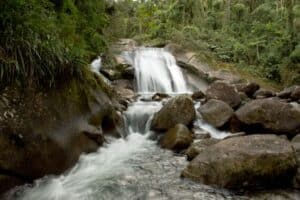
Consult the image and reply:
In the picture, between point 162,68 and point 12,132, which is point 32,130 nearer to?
point 12,132

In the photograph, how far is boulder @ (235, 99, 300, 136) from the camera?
23.6ft

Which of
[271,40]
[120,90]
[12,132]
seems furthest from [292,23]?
[12,132]

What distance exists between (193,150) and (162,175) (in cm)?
92

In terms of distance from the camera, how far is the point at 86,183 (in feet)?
16.4

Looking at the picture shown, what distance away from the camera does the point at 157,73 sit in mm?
14969

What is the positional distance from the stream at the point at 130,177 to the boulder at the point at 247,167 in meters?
0.19

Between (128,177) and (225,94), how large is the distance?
18.3 feet

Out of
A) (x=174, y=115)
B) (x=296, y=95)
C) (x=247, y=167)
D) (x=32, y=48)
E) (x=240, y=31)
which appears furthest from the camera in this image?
(x=240, y=31)

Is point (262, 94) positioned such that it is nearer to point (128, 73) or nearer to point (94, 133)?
point (128, 73)

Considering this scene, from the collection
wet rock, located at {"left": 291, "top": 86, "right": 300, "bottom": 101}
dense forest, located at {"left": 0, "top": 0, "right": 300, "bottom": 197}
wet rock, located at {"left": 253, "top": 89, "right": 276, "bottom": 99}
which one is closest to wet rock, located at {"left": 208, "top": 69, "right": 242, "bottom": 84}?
wet rock, located at {"left": 253, "top": 89, "right": 276, "bottom": 99}

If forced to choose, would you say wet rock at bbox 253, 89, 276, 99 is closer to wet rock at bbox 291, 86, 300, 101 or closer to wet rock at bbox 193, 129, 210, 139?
wet rock at bbox 291, 86, 300, 101

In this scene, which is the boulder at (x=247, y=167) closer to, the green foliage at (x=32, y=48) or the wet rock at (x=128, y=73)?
the green foliage at (x=32, y=48)

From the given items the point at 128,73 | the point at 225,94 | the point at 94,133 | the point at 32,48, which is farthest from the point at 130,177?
the point at 128,73

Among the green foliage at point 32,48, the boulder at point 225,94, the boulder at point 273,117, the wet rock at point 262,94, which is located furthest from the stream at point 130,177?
the wet rock at point 262,94
